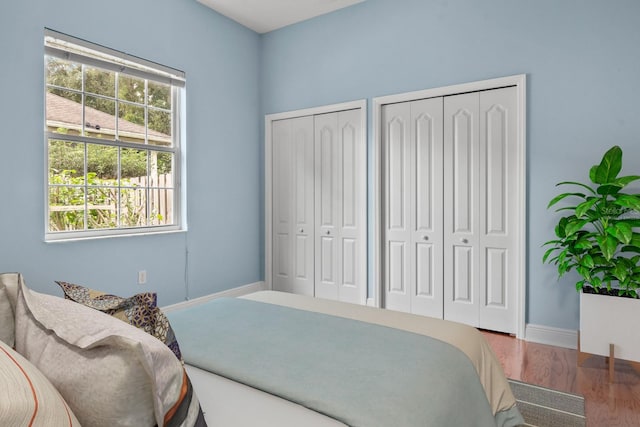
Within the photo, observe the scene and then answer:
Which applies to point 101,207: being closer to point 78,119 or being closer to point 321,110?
point 78,119

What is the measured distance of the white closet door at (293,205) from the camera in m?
4.29

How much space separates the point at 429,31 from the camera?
3492mm

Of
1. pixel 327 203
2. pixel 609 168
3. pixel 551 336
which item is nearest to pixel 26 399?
pixel 609 168

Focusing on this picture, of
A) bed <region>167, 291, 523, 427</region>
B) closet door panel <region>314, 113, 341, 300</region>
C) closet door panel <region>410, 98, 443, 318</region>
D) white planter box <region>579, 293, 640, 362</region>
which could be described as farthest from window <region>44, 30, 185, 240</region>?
white planter box <region>579, 293, 640, 362</region>

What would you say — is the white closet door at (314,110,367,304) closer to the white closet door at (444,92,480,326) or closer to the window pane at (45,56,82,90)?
the white closet door at (444,92,480,326)

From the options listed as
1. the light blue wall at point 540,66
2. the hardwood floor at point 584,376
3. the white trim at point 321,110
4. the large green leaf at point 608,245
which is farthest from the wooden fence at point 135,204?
the large green leaf at point 608,245

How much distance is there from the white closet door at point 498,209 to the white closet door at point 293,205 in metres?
1.79

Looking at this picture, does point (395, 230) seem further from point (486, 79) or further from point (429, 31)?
point (429, 31)

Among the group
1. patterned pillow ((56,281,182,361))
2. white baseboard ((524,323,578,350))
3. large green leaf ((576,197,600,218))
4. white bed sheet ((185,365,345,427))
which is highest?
large green leaf ((576,197,600,218))

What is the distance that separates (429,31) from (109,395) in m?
3.71

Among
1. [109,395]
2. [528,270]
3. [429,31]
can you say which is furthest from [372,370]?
[429,31]

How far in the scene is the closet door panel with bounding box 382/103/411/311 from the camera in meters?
3.67

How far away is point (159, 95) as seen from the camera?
3.64 meters

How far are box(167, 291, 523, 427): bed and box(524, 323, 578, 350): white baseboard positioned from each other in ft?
5.41
